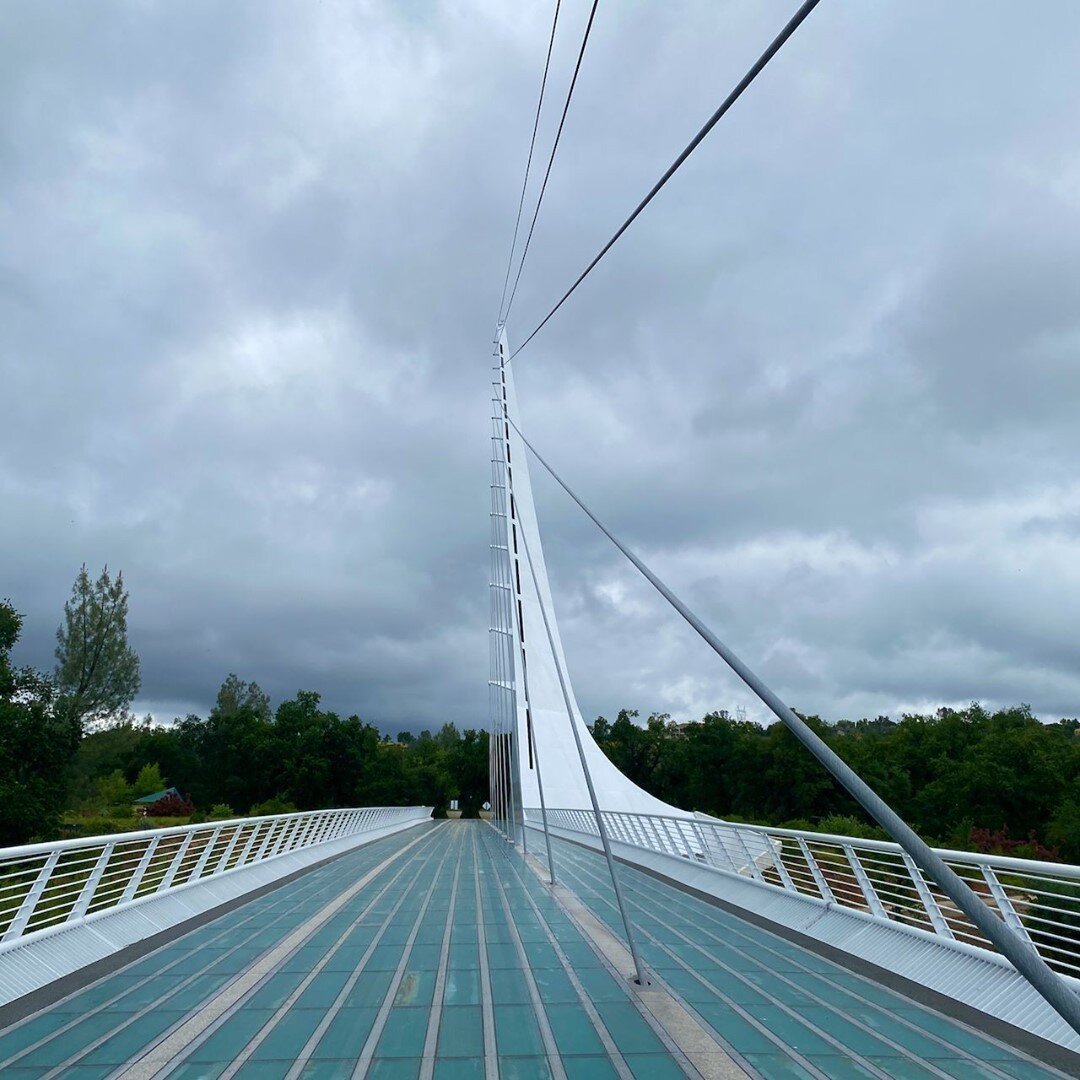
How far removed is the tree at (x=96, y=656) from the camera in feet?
164

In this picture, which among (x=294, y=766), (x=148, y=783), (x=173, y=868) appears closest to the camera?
(x=173, y=868)

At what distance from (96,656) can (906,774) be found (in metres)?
46.1

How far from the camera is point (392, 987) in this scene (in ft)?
20.8

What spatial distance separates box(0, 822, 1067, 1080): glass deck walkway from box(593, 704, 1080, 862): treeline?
23.6m

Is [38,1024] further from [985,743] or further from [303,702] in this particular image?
[303,702]

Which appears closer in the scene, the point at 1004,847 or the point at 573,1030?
the point at 573,1030

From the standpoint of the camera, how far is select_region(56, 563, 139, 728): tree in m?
49.9

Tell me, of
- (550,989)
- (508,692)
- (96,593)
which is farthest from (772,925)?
(96,593)

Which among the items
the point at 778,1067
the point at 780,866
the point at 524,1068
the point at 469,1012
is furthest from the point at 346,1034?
the point at 780,866

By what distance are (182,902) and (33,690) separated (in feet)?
103

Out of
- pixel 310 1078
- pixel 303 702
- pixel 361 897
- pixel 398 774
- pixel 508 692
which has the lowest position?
pixel 310 1078

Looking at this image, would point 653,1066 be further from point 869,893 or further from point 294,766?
point 294,766

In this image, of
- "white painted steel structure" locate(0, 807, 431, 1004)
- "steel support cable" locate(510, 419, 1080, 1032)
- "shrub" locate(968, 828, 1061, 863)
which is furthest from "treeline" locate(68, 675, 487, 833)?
"steel support cable" locate(510, 419, 1080, 1032)

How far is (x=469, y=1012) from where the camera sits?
5.62 m
